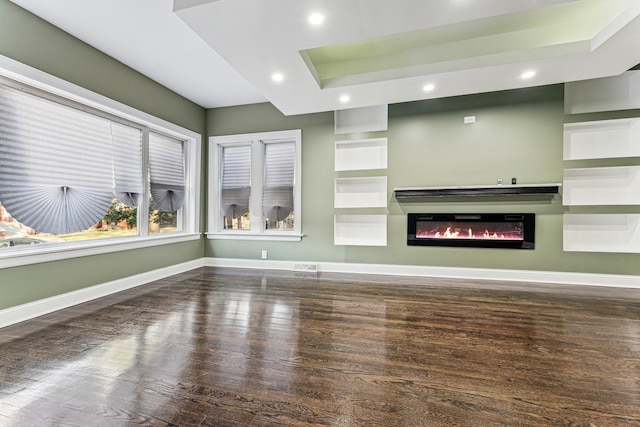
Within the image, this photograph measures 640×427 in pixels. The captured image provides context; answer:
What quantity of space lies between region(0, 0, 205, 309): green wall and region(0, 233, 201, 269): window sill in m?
0.06

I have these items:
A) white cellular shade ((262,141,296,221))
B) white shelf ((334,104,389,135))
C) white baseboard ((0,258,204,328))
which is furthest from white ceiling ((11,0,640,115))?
white baseboard ((0,258,204,328))

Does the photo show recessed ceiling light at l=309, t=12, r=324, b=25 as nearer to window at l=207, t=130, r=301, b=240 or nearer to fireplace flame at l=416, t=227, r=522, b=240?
window at l=207, t=130, r=301, b=240

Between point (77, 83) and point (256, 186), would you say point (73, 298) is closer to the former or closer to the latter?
point (77, 83)

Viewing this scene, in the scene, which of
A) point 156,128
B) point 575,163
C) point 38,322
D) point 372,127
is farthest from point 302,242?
point 575,163

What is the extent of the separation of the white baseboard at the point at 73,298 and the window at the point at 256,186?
131 centimetres

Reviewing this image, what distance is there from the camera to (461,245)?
13.4ft

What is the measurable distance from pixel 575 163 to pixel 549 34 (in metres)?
1.93

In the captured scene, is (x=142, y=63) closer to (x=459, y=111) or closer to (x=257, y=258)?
(x=257, y=258)

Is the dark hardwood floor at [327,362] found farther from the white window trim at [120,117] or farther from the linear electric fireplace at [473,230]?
the linear electric fireplace at [473,230]

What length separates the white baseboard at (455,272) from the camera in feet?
11.9

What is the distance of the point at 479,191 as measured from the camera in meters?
3.86

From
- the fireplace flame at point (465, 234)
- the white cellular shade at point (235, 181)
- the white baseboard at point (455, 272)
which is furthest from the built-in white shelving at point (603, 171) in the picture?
the white cellular shade at point (235, 181)

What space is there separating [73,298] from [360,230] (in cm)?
377

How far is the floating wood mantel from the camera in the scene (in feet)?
12.0
